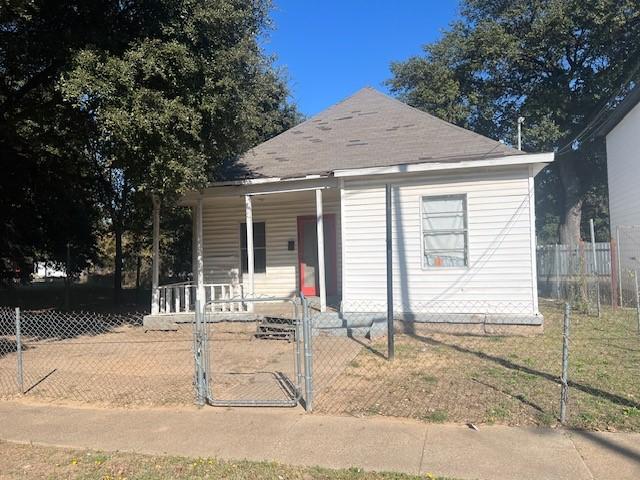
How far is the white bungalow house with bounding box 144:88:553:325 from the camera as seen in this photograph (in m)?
10.2

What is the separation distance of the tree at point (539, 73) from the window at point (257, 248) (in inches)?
649

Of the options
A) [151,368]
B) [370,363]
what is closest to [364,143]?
[370,363]

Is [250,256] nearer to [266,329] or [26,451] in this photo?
[266,329]

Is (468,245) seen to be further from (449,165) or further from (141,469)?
(141,469)

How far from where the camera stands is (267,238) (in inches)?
536

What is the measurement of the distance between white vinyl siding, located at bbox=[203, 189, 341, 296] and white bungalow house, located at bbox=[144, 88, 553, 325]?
3 centimetres

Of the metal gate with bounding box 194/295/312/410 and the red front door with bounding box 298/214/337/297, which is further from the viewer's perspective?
the red front door with bounding box 298/214/337/297

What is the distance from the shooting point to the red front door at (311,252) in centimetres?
1325

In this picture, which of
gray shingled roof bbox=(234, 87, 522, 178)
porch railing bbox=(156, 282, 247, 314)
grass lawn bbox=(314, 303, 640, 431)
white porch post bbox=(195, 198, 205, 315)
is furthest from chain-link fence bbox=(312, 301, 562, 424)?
gray shingled roof bbox=(234, 87, 522, 178)

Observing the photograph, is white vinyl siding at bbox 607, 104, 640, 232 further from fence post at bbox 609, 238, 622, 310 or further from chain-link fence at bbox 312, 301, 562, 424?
chain-link fence at bbox 312, 301, 562, 424

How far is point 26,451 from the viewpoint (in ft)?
16.0

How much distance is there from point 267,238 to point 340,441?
905cm

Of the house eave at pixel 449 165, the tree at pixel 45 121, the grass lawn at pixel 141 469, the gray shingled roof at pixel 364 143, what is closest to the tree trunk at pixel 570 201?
the gray shingled roof at pixel 364 143

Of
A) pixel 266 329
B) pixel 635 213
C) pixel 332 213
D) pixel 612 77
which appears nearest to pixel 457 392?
pixel 266 329
